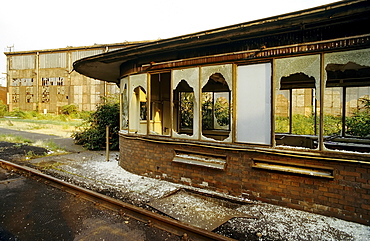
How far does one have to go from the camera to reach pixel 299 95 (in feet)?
51.7

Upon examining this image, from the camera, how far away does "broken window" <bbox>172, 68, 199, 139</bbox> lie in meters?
5.31

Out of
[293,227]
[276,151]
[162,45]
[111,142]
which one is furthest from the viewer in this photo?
[111,142]

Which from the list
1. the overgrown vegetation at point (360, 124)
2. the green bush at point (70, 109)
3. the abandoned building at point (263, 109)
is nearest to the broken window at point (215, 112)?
the abandoned building at point (263, 109)

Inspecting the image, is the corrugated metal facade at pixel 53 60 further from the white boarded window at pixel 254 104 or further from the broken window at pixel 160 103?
the white boarded window at pixel 254 104

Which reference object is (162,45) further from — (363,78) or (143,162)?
(363,78)

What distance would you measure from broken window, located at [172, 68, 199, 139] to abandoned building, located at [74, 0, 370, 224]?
0.16ft

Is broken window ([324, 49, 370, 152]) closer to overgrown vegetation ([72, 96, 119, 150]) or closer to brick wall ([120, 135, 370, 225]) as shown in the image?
brick wall ([120, 135, 370, 225])

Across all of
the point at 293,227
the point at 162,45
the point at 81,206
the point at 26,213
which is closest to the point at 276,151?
the point at 293,227

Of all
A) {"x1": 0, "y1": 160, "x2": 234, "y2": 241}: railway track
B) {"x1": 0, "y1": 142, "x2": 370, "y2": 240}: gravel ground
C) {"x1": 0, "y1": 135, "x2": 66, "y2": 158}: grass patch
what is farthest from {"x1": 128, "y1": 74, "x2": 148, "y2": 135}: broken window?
{"x1": 0, "y1": 135, "x2": 66, "y2": 158}: grass patch

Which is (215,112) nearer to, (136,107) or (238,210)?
(136,107)

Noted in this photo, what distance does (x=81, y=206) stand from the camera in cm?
429

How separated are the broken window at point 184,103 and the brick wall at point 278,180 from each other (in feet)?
2.65

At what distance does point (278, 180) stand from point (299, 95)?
43.9ft

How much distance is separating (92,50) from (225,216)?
2930 centimetres
